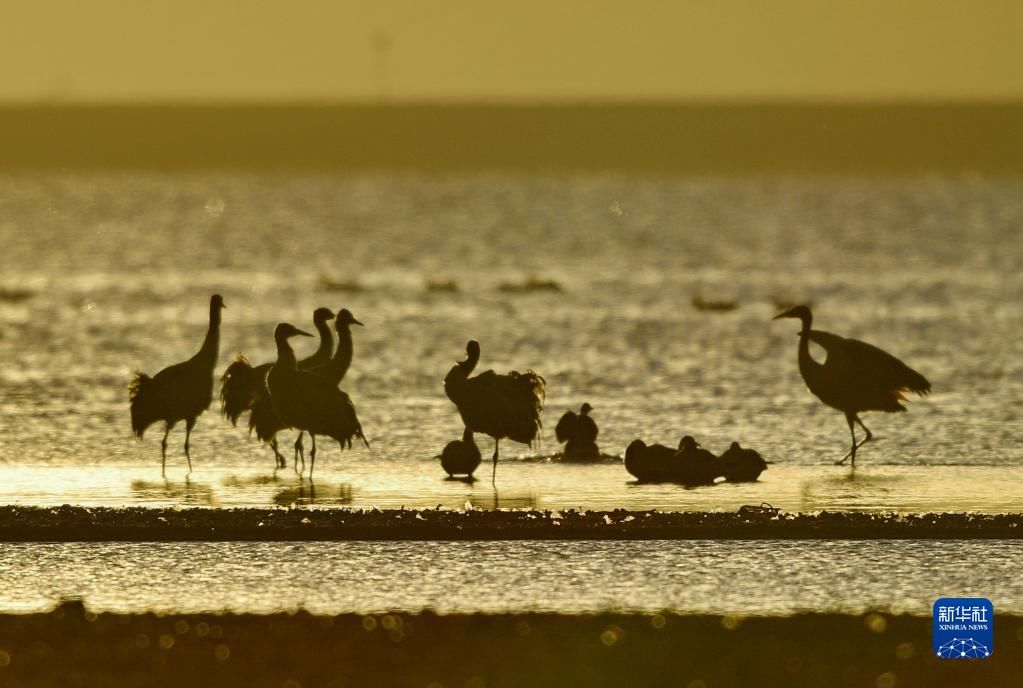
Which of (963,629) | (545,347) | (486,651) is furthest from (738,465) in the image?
(545,347)

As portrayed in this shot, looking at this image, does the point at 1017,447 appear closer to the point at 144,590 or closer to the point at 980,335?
the point at 144,590

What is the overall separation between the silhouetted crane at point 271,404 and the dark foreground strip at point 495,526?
3022 mm

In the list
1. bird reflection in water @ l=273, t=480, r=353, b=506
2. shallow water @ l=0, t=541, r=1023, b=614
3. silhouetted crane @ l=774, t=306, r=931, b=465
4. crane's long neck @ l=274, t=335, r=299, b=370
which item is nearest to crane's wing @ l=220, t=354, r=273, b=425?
crane's long neck @ l=274, t=335, r=299, b=370

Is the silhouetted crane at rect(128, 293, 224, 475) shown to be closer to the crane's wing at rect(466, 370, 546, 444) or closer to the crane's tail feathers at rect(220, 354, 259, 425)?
the crane's tail feathers at rect(220, 354, 259, 425)

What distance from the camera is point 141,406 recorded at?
63.7ft

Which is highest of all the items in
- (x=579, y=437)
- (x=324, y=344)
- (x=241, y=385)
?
(x=324, y=344)

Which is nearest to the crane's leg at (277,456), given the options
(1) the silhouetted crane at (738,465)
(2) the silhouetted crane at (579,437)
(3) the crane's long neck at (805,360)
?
(2) the silhouetted crane at (579,437)

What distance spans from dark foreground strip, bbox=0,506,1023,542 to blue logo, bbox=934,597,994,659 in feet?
10.3

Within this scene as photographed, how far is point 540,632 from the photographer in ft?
39.3

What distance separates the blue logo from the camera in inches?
446

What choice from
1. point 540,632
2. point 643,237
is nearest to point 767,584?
point 540,632

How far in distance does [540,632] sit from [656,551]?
3.08 metres

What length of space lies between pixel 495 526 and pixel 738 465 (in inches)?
123

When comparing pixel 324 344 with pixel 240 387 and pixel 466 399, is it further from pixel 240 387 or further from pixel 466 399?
pixel 466 399
